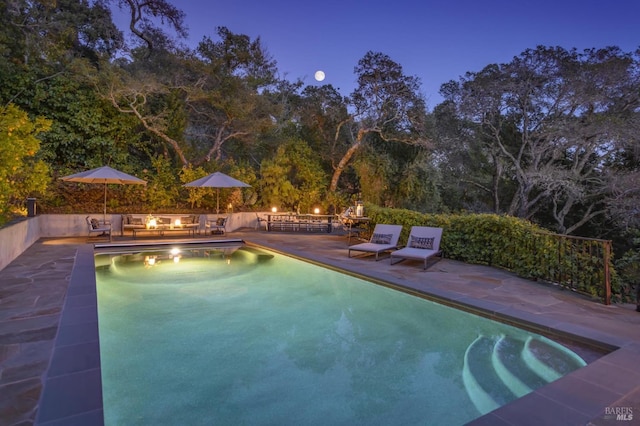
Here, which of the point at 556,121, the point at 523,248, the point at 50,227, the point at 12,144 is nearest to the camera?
the point at 12,144

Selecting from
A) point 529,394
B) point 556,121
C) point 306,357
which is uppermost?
point 556,121

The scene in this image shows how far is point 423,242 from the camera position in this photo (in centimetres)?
817

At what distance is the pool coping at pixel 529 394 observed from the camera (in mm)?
2408

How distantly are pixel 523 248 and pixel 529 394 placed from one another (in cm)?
473

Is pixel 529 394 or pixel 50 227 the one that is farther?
pixel 50 227

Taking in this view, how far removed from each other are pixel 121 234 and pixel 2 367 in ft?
32.8

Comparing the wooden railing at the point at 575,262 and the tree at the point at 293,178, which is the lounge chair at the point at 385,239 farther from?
the tree at the point at 293,178

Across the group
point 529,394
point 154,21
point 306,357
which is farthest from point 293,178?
point 529,394

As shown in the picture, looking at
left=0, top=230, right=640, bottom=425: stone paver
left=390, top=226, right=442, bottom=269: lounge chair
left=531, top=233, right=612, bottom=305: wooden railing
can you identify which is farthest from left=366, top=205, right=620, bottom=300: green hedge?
left=390, top=226, right=442, bottom=269: lounge chair

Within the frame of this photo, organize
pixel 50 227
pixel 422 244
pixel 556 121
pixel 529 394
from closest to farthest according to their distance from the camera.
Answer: pixel 529 394
pixel 422 244
pixel 50 227
pixel 556 121

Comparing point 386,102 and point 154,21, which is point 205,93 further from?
point 386,102

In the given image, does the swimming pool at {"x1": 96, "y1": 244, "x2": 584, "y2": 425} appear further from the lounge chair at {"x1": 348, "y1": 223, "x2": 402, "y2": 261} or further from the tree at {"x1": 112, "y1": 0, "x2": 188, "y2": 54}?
the tree at {"x1": 112, "y1": 0, "x2": 188, "y2": 54}

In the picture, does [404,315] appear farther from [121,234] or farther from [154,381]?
[121,234]

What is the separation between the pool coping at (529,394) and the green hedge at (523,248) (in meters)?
1.94
